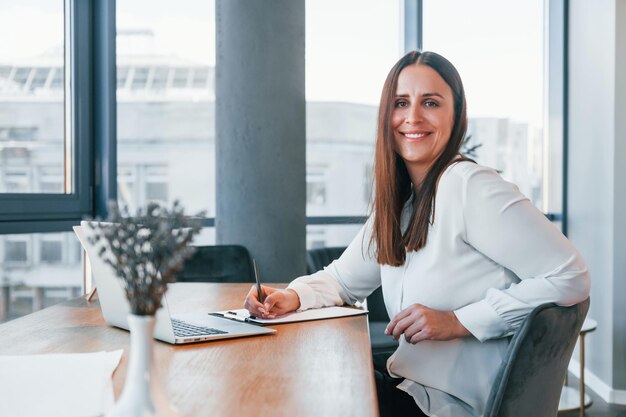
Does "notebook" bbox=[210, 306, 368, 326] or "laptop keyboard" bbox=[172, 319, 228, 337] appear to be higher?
"laptop keyboard" bbox=[172, 319, 228, 337]

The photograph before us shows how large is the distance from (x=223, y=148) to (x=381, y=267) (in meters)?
2.05

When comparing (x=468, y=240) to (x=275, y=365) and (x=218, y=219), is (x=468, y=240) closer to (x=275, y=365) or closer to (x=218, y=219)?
(x=275, y=365)

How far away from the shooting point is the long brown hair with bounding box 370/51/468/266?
1723 mm

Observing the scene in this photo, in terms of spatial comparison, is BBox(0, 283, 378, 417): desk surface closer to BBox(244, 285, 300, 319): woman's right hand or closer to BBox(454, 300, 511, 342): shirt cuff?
BBox(244, 285, 300, 319): woman's right hand

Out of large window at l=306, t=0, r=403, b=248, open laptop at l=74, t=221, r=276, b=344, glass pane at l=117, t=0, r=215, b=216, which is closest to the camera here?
open laptop at l=74, t=221, r=276, b=344

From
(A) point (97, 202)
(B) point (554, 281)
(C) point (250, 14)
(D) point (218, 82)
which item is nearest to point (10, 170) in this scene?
(A) point (97, 202)

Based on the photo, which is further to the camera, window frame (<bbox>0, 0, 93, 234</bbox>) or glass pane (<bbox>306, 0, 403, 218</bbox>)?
glass pane (<bbox>306, 0, 403, 218</bbox>)

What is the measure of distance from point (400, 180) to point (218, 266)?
4.50 ft

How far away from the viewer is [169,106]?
458cm

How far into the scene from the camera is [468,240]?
5.33 ft

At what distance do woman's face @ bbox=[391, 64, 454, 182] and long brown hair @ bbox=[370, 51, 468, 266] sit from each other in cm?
2

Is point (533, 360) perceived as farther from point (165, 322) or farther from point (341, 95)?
point (341, 95)

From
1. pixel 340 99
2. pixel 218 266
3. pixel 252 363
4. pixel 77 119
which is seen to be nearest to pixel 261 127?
pixel 218 266

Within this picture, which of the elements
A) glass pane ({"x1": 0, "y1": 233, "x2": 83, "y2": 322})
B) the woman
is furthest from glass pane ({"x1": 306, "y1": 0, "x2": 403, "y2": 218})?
the woman
